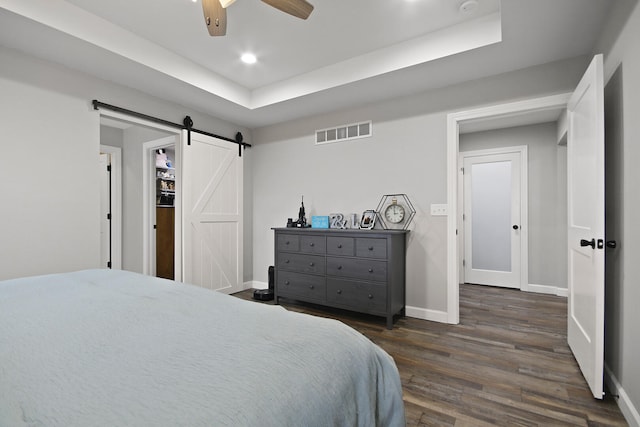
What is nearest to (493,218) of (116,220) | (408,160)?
(408,160)

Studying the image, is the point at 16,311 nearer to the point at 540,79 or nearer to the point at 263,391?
the point at 263,391

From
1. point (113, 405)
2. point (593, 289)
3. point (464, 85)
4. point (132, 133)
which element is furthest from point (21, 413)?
point (132, 133)

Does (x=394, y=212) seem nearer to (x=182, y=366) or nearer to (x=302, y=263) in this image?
(x=302, y=263)

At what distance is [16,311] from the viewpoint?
1.23 meters

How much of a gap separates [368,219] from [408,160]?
76cm

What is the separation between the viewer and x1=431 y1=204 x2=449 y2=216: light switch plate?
313 centimetres

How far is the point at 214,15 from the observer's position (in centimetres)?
187

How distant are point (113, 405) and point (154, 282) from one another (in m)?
1.16

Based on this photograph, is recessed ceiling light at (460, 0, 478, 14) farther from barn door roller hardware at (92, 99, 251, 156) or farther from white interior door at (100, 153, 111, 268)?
white interior door at (100, 153, 111, 268)

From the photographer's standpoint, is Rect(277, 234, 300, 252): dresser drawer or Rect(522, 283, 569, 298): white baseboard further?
Rect(522, 283, 569, 298): white baseboard

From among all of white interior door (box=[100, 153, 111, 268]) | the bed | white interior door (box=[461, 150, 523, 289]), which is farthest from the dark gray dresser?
white interior door (box=[100, 153, 111, 268])

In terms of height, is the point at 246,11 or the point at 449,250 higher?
the point at 246,11

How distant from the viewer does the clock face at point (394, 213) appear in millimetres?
3326

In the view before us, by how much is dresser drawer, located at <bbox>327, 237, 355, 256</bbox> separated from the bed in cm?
196
